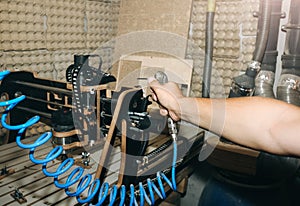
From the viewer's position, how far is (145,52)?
239 centimetres

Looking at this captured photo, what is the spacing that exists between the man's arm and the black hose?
1.11 meters

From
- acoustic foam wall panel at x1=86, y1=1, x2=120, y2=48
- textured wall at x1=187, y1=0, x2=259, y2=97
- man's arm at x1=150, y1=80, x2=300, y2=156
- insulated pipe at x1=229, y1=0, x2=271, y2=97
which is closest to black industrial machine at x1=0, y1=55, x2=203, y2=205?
man's arm at x1=150, y1=80, x2=300, y2=156

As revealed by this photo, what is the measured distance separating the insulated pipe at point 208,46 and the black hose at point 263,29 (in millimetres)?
371

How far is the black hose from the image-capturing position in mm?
1773

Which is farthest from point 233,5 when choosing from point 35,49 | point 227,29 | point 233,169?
point 35,49

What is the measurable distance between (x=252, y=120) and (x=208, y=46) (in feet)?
4.64

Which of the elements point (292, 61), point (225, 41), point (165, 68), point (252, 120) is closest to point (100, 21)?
point (165, 68)

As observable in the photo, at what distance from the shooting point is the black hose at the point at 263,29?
1.77 meters

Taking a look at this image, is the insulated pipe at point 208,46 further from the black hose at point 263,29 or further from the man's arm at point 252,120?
the man's arm at point 252,120

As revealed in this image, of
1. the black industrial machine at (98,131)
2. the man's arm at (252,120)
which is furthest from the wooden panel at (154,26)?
the man's arm at (252,120)

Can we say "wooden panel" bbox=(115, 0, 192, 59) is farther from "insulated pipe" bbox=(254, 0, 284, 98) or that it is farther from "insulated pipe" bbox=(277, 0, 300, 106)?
"insulated pipe" bbox=(277, 0, 300, 106)

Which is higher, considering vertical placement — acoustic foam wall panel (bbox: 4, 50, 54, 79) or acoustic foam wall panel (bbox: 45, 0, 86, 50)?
acoustic foam wall panel (bbox: 45, 0, 86, 50)

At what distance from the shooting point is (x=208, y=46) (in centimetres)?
209

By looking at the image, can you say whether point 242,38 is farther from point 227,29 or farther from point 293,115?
point 293,115
